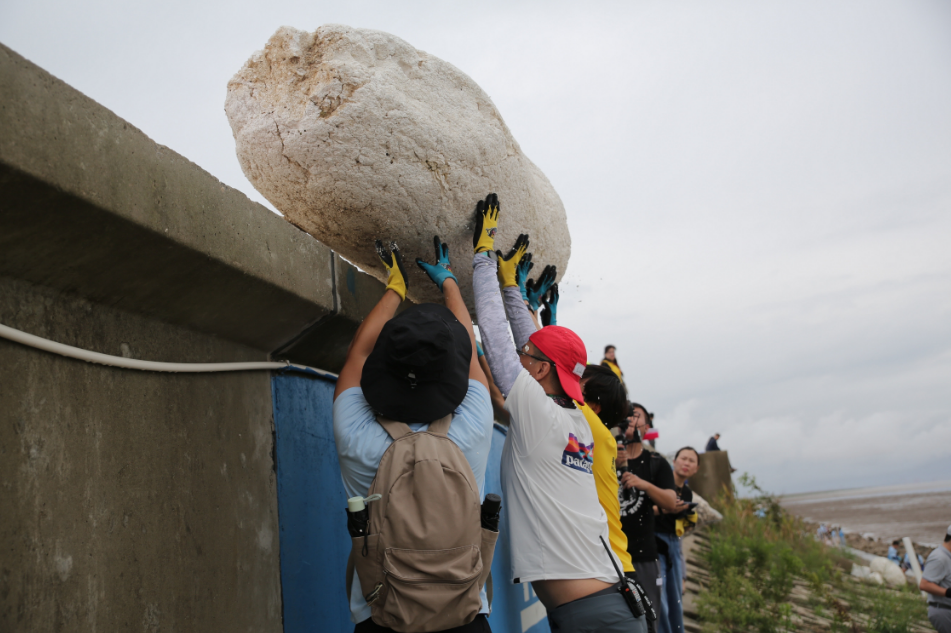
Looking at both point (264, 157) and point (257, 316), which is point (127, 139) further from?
point (264, 157)

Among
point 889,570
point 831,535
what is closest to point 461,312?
point 889,570

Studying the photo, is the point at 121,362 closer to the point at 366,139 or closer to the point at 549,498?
the point at 366,139

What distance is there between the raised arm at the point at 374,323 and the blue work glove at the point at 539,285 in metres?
0.93

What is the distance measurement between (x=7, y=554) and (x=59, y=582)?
0.48ft

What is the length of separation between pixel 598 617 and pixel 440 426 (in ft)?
3.16

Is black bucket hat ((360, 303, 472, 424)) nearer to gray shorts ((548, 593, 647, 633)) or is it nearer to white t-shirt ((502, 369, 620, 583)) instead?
white t-shirt ((502, 369, 620, 583))

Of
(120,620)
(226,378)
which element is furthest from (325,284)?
(120,620)

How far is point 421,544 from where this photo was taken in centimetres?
166

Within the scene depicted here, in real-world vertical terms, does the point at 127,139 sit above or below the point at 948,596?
above

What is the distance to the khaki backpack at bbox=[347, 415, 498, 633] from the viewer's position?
5.39ft

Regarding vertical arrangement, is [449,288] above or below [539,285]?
below

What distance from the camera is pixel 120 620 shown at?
1.53 meters

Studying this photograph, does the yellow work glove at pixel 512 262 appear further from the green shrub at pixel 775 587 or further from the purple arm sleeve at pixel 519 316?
the green shrub at pixel 775 587

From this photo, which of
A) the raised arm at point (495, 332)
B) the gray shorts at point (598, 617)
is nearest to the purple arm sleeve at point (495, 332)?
the raised arm at point (495, 332)
